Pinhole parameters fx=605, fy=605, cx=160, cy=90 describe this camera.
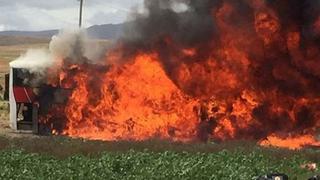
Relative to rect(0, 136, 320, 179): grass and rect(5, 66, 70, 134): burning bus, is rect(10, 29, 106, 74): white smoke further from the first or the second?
rect(0, 136, 320, 179): grass

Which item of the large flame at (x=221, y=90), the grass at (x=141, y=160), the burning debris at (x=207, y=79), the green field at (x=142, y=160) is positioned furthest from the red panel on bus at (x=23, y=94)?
the grass at (x=141, y=160)

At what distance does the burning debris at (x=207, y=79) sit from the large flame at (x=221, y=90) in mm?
50

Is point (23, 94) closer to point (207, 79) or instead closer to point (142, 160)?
point (207, 79)

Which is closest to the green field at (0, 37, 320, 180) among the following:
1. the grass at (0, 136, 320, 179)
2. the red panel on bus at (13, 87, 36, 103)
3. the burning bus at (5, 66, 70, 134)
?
the grass at (0, 136, 320, 179)

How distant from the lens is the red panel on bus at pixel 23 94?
32.6 meters

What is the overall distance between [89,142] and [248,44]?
33.1ft

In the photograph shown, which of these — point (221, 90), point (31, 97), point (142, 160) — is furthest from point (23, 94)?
point (142, 160)

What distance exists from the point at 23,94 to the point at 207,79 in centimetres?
1002

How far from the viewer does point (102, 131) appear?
31.4 metres

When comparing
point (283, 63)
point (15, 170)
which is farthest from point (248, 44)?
point (15, 170)

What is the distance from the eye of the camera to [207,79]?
30672 mm

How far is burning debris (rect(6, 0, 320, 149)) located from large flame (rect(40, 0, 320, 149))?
0.05m

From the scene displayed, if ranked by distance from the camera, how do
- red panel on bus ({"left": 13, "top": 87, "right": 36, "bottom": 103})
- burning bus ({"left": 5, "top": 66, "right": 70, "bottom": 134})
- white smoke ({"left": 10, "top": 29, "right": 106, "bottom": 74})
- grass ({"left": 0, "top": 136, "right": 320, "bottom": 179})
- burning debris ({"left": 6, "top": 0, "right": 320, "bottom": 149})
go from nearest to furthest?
grass ({"left": 0, "top": 136, "right": 320, "bottom": 179}) < burning debris ({"left": 6, "top": 0, "right": 320, "bottom": 149}) < burning bus ({"left": 5, "top": 66, "right": 70, "bottom": 134}) < red panel on bus ({"left": 13, "top": 87, "right": 36, "bottom": 103}) < white smoke ({"left": 10, "top": 29, "right": 106, "bottom": 74})

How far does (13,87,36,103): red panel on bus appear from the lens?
1283 inches
